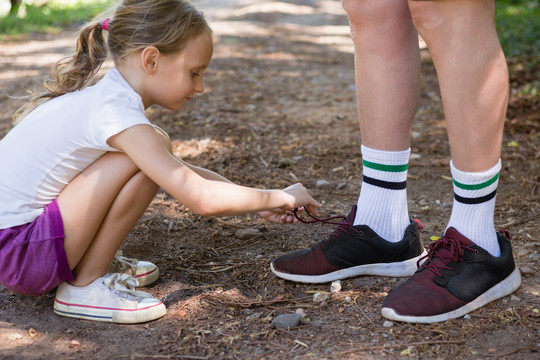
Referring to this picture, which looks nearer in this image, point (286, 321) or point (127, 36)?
point (286, 321)

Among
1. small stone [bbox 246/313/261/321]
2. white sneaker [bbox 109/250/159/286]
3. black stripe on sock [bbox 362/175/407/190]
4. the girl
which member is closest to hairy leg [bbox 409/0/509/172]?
black stripe on sock [bbox 362/175/407/190]

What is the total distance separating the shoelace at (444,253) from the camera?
1.98 meters

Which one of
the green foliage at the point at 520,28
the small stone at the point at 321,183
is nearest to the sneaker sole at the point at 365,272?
the small stone at the point at 321,183

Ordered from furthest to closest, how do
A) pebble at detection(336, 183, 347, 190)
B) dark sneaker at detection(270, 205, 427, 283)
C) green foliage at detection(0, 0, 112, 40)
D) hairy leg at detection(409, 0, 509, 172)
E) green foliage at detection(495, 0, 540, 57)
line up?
Result: 1. green foliage at detection(0, 0, 112, 40)
2. green foliage at detection(495, 0, 540, 57)
3. pebble at detection(336, 183, 347, 190)
4. dark sneaker at detection(270, 205, 427, 283)
5. hairy leg at detection(409, 0, 509, 172)

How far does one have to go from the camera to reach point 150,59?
208 centimetres

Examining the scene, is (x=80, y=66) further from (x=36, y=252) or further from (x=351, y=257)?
(x=351, y=257)

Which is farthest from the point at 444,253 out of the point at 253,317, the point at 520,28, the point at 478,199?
the point at 520,28

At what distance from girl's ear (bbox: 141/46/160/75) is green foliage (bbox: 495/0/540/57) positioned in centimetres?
590

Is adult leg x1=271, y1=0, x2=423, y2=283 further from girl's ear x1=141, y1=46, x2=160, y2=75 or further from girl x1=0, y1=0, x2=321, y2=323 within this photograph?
girl's ear x1=141, y1=46, x2=160, y2=75

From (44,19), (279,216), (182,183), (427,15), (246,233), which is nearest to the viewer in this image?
(427,15)

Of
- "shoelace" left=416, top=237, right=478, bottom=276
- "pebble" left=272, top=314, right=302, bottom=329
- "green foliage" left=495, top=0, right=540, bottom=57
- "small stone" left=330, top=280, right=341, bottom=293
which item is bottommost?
"green foliage" left=495, top=0, right=540, bottom=57

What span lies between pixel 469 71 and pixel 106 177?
1.20 m

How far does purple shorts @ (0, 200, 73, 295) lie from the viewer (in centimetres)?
200

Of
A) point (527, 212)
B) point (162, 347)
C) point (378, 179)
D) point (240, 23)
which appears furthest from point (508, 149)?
point (240, 23)
